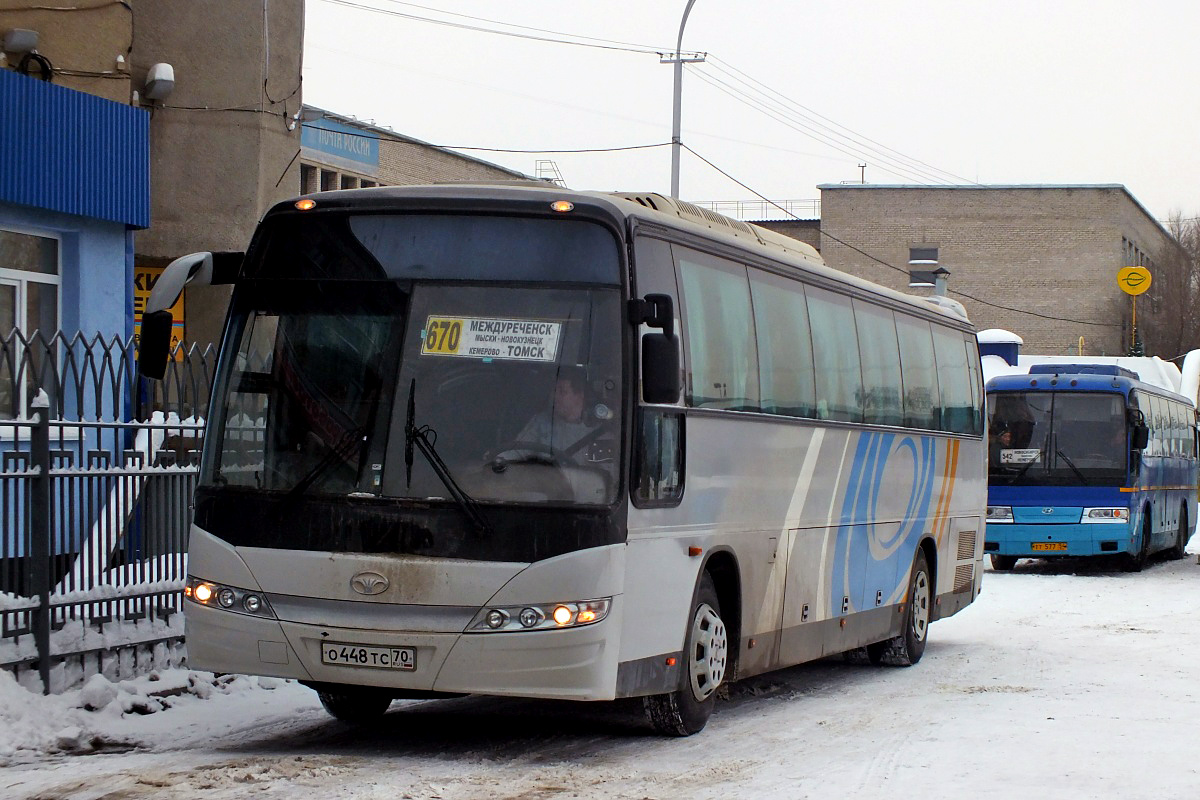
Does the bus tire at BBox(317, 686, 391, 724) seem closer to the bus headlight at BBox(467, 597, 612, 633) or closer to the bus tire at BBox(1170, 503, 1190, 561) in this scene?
the bus headlight at BBox(467, 597, 612, 633)

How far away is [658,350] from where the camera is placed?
8500 mm

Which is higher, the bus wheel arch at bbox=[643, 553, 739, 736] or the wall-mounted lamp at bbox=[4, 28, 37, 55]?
the wall-mounted lamp at bbox=[4, 28, 37, 55]

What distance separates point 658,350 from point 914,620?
276 inches

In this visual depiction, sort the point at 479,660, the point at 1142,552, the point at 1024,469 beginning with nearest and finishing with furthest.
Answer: the point at 479,660
the point at 1024,469
the point at 1142,552

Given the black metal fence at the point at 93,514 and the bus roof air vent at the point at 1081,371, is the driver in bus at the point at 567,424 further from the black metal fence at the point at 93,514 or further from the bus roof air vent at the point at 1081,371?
the bus roof air vent at the point at 1081,371

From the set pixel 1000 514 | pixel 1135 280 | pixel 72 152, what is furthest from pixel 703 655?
pixel 1135 280

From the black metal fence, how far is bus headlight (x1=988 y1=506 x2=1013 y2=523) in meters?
16.0

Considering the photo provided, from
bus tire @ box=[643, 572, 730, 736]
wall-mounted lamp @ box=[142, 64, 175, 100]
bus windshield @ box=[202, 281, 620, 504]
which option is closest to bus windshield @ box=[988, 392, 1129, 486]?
wall-mounted lamp @ box=[142, 64, 175, 100]

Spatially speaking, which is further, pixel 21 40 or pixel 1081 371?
pixel 1081 371

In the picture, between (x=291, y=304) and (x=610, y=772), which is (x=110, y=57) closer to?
(x=291, y=304)

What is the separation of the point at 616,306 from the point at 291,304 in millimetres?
1791

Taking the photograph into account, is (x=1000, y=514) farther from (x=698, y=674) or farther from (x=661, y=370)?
(x=661, y=370)

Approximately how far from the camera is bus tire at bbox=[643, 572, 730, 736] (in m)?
9.37

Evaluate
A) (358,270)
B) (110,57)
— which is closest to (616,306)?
(358,270)
